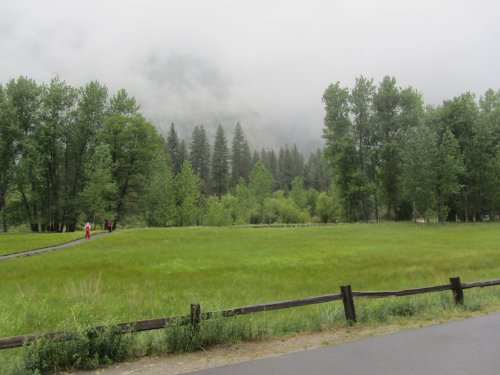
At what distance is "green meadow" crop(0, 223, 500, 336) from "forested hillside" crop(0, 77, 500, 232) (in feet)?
79.6

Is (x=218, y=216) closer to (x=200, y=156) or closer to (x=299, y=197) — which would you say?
(x=299, y=197)

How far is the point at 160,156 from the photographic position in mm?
75000

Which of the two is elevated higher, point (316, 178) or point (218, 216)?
point (316, 178)

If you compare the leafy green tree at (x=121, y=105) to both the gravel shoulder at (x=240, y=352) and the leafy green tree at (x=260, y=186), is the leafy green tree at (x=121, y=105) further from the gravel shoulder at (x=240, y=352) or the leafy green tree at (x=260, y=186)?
the gravel shoulder at (x=240, y=352)

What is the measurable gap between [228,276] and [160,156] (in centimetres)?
5869

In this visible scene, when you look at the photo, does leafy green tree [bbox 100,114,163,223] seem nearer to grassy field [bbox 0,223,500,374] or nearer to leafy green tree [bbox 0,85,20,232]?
leafy green tree [bbox 0,85,20,232]

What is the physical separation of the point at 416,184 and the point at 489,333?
5000 centimetres

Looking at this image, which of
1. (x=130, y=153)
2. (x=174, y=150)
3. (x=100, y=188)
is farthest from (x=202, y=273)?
(x=174, y=150)

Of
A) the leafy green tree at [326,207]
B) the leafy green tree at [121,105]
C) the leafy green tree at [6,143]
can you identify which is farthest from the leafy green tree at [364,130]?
the leafy green tree at [6,143]

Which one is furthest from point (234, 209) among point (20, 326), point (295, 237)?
point (20, 326)

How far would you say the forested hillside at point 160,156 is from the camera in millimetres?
56375

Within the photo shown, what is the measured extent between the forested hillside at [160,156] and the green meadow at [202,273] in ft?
79.6

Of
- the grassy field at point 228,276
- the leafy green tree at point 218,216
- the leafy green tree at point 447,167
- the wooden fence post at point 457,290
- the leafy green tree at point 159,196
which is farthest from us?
the leafy green tree at point 218,216

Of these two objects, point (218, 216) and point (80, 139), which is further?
point (218, 216)
